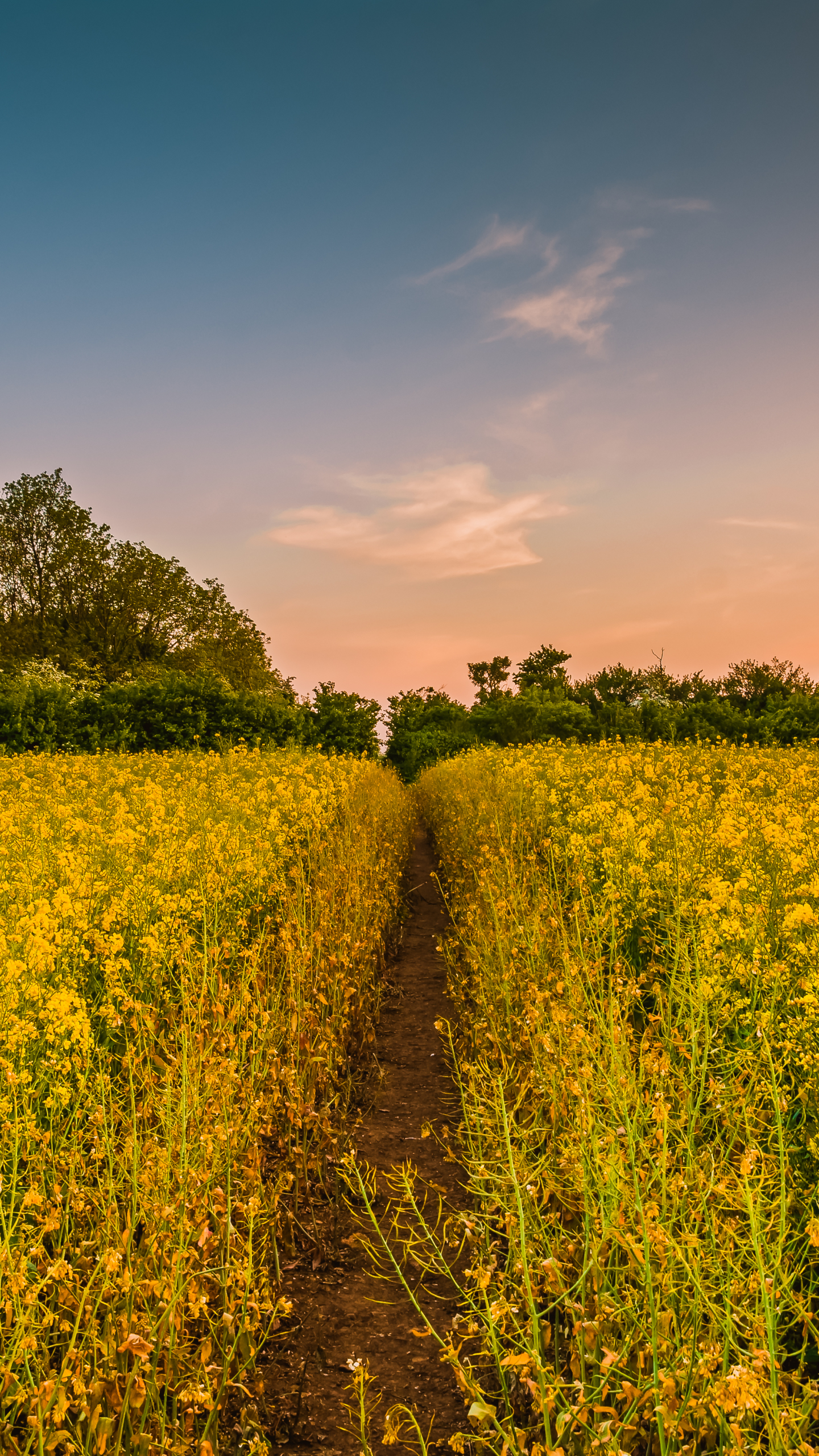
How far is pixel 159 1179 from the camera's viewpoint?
280 centimetres

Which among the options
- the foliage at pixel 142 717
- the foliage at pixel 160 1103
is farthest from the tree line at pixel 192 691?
the foliage at pixel 160 1103

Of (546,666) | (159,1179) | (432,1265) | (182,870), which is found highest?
(546,666)

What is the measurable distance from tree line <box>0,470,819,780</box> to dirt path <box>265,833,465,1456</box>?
15.4 m

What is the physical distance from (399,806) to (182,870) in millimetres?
9890

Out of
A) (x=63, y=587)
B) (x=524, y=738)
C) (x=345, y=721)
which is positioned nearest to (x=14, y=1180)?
(x=345, y=721)

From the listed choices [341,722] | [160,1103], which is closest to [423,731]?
[341,722]

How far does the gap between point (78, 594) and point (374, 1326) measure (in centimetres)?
3652

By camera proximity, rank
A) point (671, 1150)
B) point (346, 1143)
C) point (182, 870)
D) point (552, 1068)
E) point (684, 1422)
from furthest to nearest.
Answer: point (182, 870) → point (346, 1143) → point (552, 1068) → point (671, 1150) → point (684, 1422)

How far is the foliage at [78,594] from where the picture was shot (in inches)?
1342

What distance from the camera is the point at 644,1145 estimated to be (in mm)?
2529

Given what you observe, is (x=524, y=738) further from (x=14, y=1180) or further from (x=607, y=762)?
(x=14, y=1180)

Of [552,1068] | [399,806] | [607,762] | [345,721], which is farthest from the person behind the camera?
[345,721]

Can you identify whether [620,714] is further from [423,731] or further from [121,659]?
[121,659]

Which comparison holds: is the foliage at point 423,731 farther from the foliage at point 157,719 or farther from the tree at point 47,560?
the tree at point 47,560
